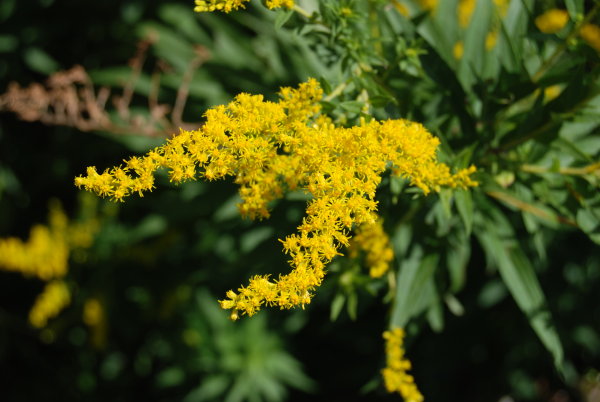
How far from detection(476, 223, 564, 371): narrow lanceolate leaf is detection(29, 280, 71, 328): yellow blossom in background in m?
3.75

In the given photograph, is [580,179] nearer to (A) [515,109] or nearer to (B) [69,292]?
(A) [515,109]

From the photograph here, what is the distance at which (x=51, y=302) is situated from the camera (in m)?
4.71

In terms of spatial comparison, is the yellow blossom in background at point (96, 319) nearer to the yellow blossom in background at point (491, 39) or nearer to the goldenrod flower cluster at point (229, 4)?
the goldenrod flower cluster at point (229, 4)

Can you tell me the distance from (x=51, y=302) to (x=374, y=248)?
3382 mm

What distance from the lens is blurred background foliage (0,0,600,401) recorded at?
8.76ft

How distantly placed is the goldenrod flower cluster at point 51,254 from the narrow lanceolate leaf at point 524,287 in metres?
3.57

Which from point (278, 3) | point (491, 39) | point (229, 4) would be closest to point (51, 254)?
point (229, 4)

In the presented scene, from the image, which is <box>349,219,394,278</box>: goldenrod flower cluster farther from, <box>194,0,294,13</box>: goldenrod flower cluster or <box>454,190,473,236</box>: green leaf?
<box>194,0,294,13</box>: goldenrod flower cluster

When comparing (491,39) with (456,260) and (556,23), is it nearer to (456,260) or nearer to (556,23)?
(556,23)

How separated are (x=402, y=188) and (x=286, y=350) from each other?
2.58 metres

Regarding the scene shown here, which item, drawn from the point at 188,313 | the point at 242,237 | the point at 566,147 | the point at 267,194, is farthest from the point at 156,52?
the point at 566,147

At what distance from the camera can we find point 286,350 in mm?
4691

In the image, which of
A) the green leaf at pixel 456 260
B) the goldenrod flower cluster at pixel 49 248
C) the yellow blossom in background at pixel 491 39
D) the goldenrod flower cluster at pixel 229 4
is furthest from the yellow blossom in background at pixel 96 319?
the yellow blossom in background at pixel 491 39

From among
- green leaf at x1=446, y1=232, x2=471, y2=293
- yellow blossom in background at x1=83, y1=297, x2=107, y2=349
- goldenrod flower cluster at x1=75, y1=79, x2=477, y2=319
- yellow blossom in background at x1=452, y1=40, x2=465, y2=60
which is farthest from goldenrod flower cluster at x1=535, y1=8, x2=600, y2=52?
yellow blossom in background at x1=83, y1=297, x2=107, y2=349
